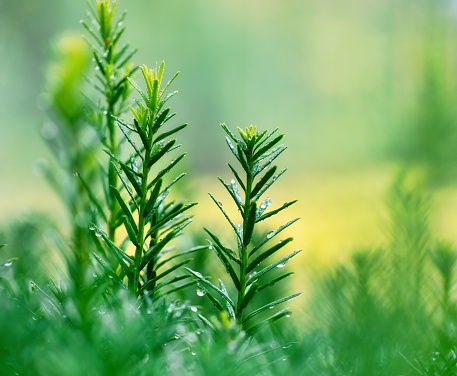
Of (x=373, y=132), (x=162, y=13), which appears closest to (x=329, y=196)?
(x=162, y=13)

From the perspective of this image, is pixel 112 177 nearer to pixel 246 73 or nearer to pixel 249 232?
pixel 249 232

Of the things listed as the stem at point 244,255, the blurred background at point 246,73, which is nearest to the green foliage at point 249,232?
the stem at point 244,255

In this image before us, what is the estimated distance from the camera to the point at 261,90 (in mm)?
4191

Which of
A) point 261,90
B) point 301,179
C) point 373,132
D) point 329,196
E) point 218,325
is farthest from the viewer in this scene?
point 261,90

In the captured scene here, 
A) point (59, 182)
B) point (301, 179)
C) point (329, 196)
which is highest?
point (301, 179)

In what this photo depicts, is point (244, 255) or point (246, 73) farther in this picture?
point (246, 73)

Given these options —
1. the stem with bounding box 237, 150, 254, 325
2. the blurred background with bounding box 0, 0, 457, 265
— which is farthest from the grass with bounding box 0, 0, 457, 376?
the blurred background with bounding box 0, 0, 457, 265

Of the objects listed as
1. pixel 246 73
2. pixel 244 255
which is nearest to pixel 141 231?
pixel 244 255

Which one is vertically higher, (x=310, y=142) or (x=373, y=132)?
(x=310, y=142)

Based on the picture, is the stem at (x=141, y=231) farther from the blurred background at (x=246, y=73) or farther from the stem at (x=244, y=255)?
the blurred background at (x=246, y=73)

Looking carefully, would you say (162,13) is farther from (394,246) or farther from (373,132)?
(394,246)

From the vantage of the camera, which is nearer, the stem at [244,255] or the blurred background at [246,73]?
the stem at [244,255]

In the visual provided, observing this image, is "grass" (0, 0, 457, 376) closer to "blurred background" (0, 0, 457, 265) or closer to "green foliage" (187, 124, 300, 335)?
"green foliage" (187, 124, 300, 335)

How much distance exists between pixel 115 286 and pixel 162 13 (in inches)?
146
